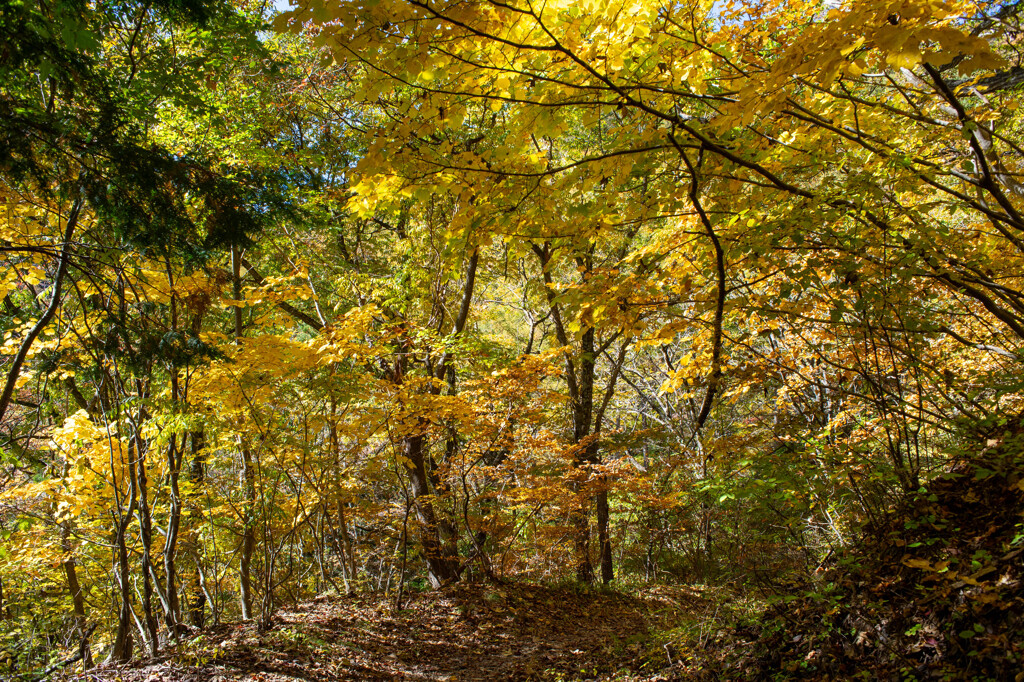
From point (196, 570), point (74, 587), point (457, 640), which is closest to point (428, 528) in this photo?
point (457, 640)

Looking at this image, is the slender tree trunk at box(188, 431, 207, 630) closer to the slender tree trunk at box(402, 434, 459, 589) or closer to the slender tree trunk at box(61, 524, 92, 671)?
the slender tree trunk at box(61, 524, 92, 671)

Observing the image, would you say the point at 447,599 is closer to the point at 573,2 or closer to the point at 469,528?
the point at 469,528

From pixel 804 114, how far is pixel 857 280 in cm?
104

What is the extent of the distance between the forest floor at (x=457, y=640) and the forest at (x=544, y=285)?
0.05 m

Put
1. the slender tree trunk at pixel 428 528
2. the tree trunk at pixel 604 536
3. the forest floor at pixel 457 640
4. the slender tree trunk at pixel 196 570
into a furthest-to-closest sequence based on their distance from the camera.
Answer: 1. the tree trunk at pixel 604 536
2. the slender tree trunk at pixel 428 528
3. the slender tree trunk at pixel 196 570
4. the forest floor at pixel 457 640

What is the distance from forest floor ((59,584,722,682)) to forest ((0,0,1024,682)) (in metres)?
0.05

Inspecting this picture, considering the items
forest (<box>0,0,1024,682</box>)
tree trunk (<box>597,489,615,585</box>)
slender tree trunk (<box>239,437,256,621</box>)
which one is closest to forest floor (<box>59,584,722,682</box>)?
forest (<box>0,0,1024,682</box>)

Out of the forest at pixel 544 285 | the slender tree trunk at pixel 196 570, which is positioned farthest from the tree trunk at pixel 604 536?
the slender tree trunk at pixel 196 570

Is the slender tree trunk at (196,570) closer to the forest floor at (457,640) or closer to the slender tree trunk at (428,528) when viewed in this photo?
the forest floor at (457,640)

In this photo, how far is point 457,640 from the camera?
18.6ft

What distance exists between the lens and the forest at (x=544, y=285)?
231 centimetres

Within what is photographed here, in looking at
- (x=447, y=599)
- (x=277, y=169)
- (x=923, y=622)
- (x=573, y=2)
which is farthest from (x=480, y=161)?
(x=447, y=599)

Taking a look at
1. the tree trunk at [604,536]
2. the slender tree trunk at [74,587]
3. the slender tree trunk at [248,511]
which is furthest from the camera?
the tree trunk at [604,536]

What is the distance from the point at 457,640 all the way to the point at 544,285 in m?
3.89
